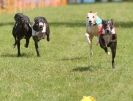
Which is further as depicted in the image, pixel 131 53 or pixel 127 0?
pixel 127 0

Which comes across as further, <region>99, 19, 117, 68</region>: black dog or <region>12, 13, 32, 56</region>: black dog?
<region>12, 13, 32, 56</region>: black dog

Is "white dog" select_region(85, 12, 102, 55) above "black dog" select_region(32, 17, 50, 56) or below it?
above

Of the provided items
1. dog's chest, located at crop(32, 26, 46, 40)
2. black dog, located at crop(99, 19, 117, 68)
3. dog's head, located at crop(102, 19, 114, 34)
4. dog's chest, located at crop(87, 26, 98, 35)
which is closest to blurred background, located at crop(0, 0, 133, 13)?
dog's chest, located at crop(32, 26, 46, 40)

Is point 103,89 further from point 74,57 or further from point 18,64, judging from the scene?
point 74,57

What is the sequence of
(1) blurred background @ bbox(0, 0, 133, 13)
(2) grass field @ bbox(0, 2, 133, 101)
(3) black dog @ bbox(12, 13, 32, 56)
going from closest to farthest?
(2) grass field @ bbox(0, 2, 133, 101) → (3) black dog @ bbox(12, 13, 32, 56) → (1) blurred background @ bbox(0, 0, 133, 13)

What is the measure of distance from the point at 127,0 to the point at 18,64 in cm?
4953

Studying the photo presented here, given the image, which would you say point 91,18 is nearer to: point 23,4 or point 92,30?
point 92,30

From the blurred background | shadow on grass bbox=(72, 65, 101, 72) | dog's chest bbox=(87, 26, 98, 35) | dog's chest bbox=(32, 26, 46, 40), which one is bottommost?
the blurred background

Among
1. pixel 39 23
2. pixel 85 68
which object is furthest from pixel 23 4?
pixel 85 68

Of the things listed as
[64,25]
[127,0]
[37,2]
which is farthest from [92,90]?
[127,0]

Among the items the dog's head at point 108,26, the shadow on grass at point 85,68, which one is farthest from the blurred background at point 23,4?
the dog's head at point 108,26

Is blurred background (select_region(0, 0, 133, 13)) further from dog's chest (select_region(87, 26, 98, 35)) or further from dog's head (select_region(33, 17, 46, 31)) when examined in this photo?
dog's chest (select_region(87, 26, 98, 35))

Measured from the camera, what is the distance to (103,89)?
1317 cm

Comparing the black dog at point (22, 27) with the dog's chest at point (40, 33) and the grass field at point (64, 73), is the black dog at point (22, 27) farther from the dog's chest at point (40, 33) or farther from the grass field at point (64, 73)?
the grass field at point (64, 73)
